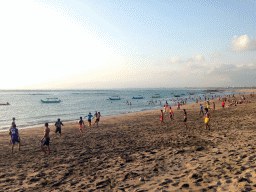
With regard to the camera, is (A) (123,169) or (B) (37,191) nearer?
(B) (37,191)

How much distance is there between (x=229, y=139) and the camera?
996 cm

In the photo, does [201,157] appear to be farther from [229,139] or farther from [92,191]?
[92,191]

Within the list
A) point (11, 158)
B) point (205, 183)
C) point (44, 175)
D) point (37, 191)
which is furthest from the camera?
point (11, 158)

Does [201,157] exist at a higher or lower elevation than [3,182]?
higher

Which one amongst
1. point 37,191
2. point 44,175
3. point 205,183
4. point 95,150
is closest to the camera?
point 205,183

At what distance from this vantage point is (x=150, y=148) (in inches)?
376

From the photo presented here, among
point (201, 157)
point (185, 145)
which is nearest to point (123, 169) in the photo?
point (201, 157)

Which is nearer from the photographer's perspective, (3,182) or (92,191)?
(92,191)

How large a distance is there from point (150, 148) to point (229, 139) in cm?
496

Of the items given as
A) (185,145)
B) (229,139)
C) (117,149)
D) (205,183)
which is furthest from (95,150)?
(229,139)

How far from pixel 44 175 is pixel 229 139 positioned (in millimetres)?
10313

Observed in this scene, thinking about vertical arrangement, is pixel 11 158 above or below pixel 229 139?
below

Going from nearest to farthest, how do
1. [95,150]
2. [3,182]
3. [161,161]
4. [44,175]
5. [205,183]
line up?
[205,183] < [3,182] < [44,175] < [161,161] < [95,150]

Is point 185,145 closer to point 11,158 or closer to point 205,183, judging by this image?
point 205,183
